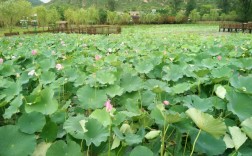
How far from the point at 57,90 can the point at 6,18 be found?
1086 inches

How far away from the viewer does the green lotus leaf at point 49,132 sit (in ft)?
3.87

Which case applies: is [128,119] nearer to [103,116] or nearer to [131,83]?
[103,116]

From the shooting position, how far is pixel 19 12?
2750 centimetres

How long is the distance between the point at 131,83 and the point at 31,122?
2.47 ft

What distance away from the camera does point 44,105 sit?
4.34 ft

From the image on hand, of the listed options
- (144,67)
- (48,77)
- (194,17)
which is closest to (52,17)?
(194,17)

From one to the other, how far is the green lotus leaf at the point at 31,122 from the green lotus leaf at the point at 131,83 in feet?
2.16

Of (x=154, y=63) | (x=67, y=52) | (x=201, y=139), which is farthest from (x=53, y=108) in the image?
(x=67, y=52)

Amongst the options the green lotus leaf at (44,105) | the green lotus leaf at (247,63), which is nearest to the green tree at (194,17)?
the green lotus leaf at (247,63)

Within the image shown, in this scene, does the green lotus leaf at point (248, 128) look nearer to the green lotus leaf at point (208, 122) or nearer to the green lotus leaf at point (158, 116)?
the green lotus leaf at point (208, 122)

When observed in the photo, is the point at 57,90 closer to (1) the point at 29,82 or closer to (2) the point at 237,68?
(1) the point at 29,82

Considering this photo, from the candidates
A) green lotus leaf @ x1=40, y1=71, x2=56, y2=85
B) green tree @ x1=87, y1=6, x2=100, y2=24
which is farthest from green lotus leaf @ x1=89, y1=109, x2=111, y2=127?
green tree @ x1=87, y1=6, x2=100, y2=24

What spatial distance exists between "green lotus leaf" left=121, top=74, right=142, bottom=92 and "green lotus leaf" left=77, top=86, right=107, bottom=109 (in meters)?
0.20

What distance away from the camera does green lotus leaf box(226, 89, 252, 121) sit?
1.24m
